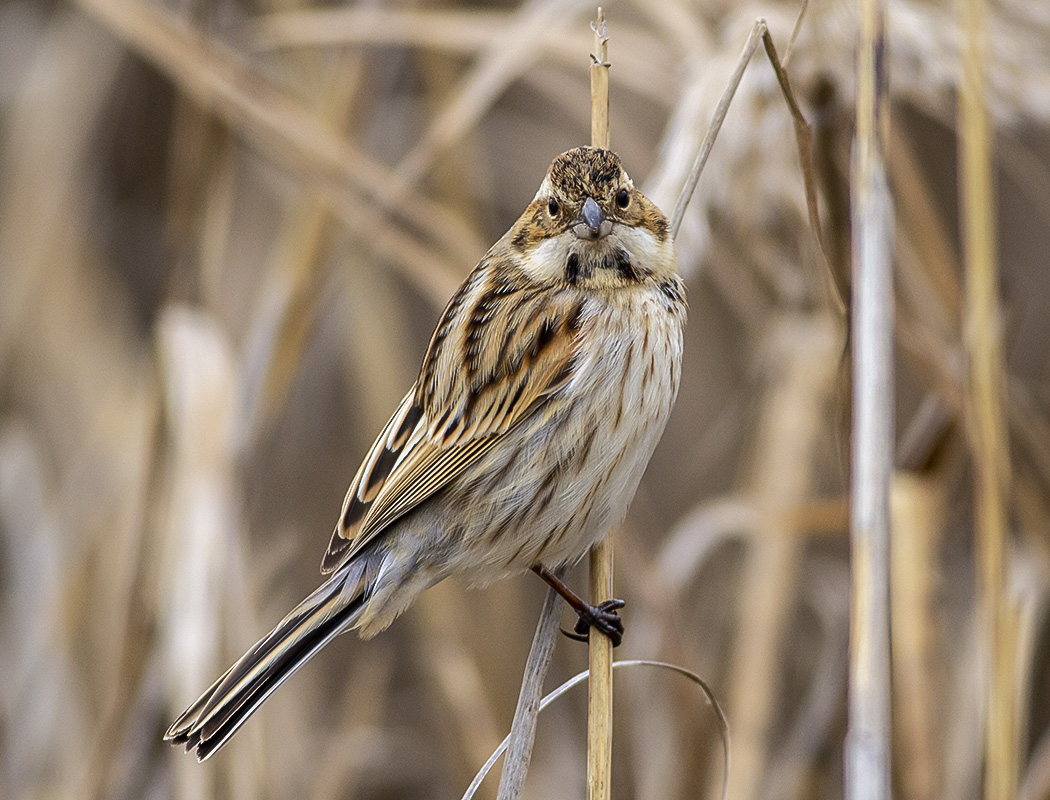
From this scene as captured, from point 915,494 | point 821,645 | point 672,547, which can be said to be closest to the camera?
point 915,494

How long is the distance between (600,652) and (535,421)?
55 centimetres

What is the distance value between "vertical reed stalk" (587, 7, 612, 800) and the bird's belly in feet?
0.34

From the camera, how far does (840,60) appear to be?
2500mm

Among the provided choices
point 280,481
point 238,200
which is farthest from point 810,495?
point 238,200

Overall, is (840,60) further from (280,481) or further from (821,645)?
(280,481)

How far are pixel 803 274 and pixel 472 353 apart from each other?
1.14 meters

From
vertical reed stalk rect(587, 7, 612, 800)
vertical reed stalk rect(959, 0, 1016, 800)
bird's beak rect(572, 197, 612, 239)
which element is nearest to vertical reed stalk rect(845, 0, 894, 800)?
vertical reed stalk rect(959, 0, 1016, 800)

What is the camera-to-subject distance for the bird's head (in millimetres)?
2203

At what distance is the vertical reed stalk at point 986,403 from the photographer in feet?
6.43

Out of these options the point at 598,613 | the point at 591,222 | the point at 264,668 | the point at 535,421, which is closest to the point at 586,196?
the point at 591,222

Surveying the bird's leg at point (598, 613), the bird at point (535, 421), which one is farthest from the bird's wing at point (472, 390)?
the bird's leg at point (598, 613)

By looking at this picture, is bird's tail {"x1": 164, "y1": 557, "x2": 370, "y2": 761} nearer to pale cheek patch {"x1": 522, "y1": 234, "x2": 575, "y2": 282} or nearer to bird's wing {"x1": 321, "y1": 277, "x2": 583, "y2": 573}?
bird's wing {"x1": 321, "y1": 277, "x2": 583, "y2": 573}

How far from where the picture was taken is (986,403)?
A: 6.47 feet

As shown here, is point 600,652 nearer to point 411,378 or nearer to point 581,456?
point 581,456
